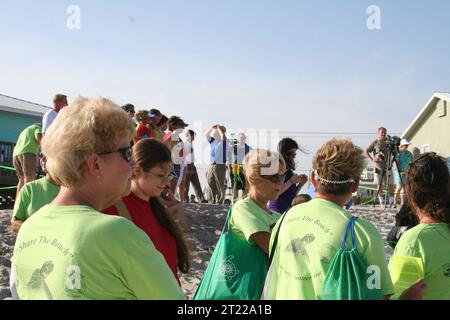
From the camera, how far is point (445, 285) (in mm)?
2664

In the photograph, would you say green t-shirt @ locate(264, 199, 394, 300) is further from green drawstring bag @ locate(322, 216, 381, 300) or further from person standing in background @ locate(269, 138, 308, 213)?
person standing in background @ locate(269, 138, 308, 213)

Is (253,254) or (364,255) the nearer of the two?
(364,255)

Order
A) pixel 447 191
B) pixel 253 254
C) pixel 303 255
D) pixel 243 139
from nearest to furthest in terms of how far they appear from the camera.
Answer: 1. pixel 303 255
2. pixel 447 191
3. pixel 253 254
4. pixel 243 139

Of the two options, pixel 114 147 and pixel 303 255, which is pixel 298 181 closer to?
pixel 303 255

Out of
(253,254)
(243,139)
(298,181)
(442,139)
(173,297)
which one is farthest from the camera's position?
(442,139)

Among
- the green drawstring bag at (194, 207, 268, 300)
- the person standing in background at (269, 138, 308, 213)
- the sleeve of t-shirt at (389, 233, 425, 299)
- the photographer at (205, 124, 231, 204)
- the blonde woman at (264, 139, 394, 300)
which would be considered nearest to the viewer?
the blonde woman at (264, 139, 394, 300)

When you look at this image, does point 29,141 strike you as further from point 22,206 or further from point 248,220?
point 248,220

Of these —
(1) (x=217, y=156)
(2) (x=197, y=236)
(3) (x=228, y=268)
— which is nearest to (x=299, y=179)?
(3) (x=228, y=268)

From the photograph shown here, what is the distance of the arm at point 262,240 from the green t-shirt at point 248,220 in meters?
0.02

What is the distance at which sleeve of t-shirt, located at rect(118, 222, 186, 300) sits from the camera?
1583mm

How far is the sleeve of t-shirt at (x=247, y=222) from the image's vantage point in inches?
129

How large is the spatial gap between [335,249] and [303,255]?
202mm

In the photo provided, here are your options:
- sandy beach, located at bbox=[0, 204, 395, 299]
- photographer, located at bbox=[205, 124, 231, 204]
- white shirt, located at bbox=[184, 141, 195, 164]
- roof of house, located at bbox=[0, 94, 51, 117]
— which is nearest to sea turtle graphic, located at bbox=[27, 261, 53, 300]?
sandy beach, located at bbox=[0, 204, 395, 299]
